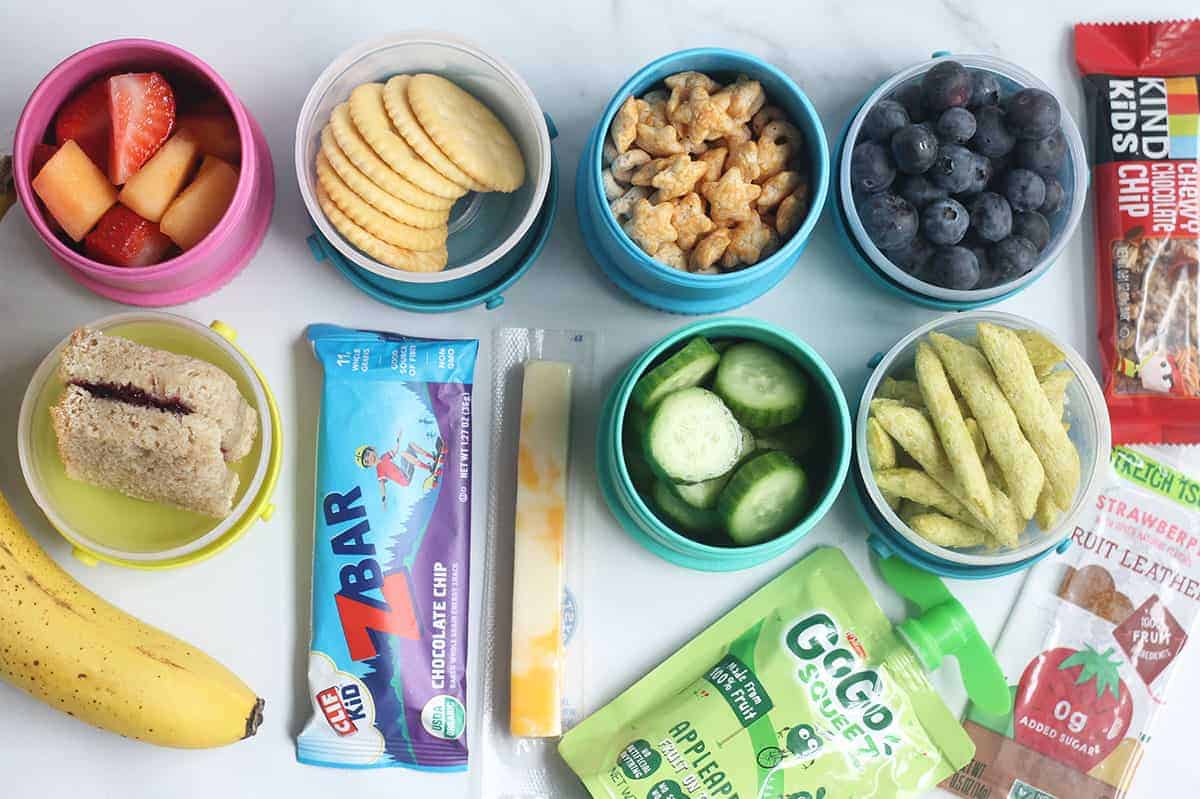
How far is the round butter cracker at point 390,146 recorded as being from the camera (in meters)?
0.88

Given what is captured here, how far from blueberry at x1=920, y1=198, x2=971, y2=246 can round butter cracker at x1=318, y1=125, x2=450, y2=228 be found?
459 millimetres

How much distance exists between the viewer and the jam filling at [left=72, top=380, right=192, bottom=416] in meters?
0.87

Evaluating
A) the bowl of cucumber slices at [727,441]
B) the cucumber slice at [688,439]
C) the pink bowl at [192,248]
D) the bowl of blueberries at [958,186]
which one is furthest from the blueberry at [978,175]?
the pink bowl at [192,248]

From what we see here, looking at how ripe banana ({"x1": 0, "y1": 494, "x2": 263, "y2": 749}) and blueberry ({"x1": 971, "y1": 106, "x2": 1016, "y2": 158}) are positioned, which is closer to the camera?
ripe banana ({"x1": 0, "y1": 494, "x2": 263, "y2": 749})

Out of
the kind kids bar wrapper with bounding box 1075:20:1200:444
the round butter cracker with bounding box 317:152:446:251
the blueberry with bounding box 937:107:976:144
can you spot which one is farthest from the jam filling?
the kind kids bar wrapper with bounding box 1075:20:1200:444

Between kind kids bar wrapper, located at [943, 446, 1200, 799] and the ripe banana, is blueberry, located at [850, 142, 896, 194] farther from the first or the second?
the ripe banana

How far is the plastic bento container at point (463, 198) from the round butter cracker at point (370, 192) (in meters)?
0.03

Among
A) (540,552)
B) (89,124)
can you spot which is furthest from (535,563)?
(89,124)

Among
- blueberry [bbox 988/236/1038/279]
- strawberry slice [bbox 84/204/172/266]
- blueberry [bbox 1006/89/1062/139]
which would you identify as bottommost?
strawberry slice [bbox 84/204/172/266]

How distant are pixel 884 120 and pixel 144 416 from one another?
0.73m

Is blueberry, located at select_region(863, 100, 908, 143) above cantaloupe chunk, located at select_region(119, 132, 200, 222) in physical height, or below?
above

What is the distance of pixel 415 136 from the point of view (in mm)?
885

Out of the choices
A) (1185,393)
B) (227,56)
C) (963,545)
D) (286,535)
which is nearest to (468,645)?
(286,535)

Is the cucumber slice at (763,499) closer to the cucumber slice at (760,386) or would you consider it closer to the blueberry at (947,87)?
the cucumber slice at (760,386)
